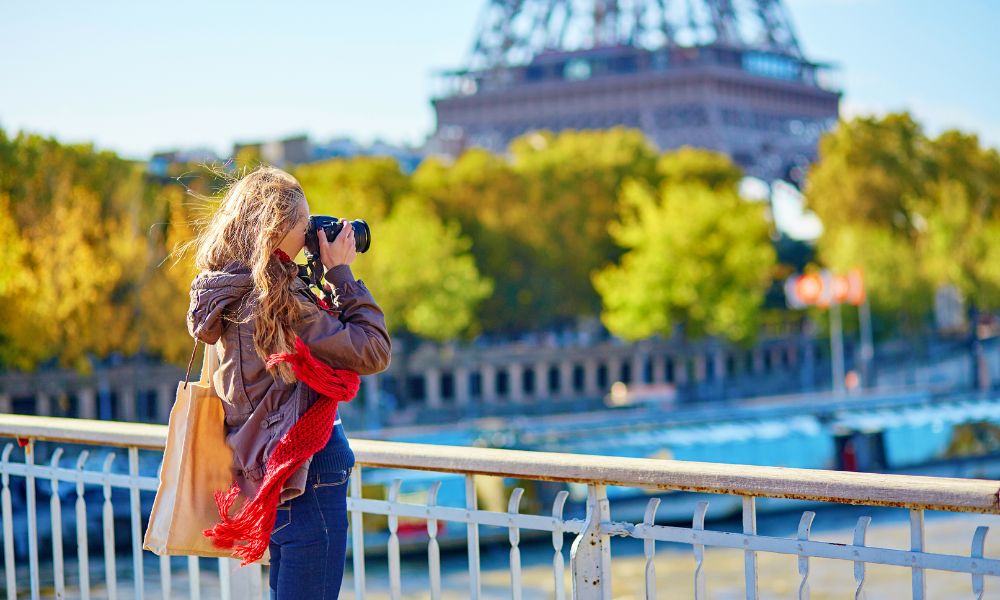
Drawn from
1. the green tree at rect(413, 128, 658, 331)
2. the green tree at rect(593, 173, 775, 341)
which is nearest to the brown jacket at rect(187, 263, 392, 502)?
the green tree at rect(593, 173, 775, 341)

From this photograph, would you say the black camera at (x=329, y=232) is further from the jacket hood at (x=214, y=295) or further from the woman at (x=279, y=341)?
the jacket hood at (x=214, y=295)

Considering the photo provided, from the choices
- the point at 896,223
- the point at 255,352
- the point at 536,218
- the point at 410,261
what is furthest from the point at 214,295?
the point at 896,223

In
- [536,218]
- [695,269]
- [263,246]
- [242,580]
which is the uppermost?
[536,218]

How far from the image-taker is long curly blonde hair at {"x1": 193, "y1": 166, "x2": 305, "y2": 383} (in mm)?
3459

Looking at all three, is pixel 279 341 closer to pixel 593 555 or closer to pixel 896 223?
pixel 593 555

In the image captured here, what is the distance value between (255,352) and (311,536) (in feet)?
1.52

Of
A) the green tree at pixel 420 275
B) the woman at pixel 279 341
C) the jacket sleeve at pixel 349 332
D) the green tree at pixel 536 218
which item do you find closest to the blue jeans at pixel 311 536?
the woman at pixel 279 341

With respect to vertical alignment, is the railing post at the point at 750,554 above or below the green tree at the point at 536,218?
below

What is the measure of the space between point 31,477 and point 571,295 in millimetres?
42024

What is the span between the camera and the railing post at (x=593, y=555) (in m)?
3.74

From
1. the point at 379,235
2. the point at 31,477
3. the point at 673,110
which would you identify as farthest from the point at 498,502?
the point at 673,110

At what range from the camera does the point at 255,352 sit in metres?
3.54

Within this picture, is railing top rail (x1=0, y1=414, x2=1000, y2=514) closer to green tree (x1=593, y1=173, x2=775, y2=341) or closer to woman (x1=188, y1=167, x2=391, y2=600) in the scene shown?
woman (x1=188, y1=167, x2=391, y2=600)

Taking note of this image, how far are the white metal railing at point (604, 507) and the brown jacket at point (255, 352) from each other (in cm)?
48
